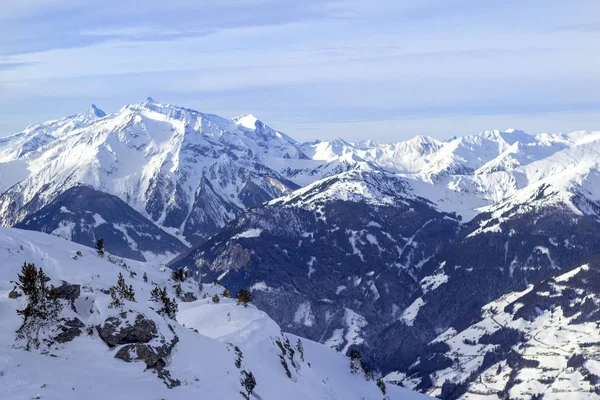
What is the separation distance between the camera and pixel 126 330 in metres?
108

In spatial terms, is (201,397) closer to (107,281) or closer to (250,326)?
(250,326)

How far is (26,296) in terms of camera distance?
356ft

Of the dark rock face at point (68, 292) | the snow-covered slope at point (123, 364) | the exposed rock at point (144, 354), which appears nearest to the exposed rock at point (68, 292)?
the dark rock face at point (68, 292)

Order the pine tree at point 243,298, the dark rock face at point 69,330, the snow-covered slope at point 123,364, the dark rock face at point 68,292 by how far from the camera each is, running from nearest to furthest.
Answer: the snow-covered slope at point 123,364, the dark rock face at point 69,330, the dark rock face at point 68,292, the pine tree at point 243,298

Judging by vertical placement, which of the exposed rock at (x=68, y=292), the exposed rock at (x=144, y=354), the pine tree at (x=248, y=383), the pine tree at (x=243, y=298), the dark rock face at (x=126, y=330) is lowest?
the pine tree at (x=243, y=298)

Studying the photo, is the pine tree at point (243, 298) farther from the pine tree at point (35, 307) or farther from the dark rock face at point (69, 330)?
the pine tree at point (35, 307)

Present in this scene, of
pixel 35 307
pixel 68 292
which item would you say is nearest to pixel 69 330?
pixel 35 307

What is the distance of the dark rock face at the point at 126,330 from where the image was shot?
10669 cm

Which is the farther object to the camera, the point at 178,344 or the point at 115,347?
the point at 178,344

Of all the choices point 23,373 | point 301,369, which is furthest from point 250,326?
A: point 23,373

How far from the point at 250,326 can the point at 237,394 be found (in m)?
56.5

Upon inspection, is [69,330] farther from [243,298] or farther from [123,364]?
[243,298]

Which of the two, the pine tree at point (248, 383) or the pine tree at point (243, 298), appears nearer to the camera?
the pine tree at point (248, 383)

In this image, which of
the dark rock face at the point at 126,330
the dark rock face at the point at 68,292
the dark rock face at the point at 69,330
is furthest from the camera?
the dark rock face at the point at 68,292
